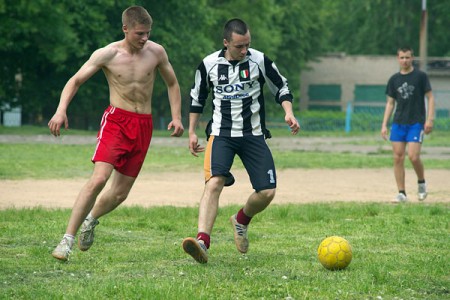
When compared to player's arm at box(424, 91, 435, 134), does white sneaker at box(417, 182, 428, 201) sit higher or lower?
lower

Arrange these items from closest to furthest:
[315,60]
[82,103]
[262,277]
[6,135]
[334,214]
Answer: [262,277]
[334,214]
[6,135]
[82,103]
[315,60]

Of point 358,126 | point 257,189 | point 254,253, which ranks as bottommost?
point 358,126

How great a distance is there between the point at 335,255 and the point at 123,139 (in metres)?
2.08

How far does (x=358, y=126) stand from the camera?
50.5 metres

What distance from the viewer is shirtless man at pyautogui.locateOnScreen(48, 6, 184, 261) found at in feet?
28.2

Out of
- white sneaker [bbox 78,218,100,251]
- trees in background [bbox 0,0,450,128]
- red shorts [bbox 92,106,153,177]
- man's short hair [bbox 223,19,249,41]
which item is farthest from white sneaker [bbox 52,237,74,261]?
trees in background [bbox 0,0,450,128]

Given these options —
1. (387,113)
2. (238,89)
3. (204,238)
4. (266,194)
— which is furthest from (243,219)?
(387,113)

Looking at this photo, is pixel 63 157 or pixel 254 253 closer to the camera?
pixel 254 253

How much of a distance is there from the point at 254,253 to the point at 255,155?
2.81 feet

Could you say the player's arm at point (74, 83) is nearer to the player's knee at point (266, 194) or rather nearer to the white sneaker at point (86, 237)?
the white sneaker at point (86, 237)

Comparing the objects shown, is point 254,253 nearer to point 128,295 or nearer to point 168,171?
point 128,295

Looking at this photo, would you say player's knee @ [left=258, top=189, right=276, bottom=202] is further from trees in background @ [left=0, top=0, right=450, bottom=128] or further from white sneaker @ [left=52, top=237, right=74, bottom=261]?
trees in background @ [left=0, top=0, right=450, bottom=128]

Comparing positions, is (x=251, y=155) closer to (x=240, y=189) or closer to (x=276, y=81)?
(x=276, y=81)

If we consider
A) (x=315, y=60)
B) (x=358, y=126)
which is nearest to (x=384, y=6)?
(x=315, y=60)
